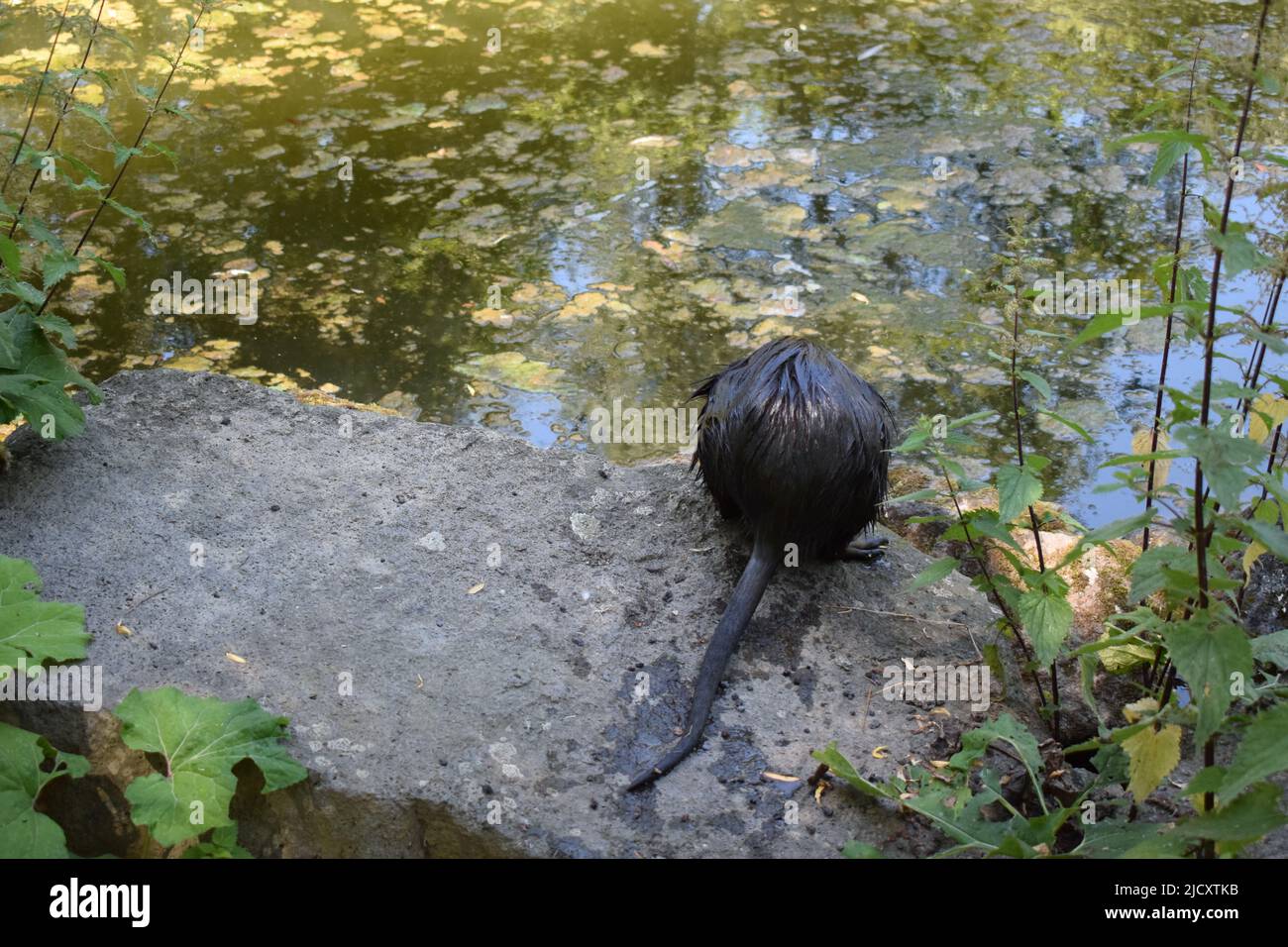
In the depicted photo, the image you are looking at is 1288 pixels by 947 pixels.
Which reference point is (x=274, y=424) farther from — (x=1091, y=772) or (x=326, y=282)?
(x=1091, y=772)

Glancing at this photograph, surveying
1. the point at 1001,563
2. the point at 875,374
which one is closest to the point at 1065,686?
the point at 1001,563

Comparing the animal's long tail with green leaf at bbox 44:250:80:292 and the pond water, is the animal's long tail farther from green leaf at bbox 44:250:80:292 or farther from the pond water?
green leaf at bbox 44:250:80:292

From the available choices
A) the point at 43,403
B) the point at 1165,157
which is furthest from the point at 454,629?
the point at 1165,157

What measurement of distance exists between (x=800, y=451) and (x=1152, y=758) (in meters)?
1.04

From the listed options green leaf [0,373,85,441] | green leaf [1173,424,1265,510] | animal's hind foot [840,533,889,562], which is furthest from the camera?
animal's hind foot [840,533,889,562]

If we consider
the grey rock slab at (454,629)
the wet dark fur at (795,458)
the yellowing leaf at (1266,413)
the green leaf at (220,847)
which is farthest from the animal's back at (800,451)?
the green leaf at (220,847)

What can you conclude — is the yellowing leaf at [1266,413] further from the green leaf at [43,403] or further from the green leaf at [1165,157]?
the green leaf at [43,403]

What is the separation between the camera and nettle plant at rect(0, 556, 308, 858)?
6.73 ft

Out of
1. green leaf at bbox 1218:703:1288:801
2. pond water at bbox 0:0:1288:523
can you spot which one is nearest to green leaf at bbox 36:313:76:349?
pond water at bbox 0:0:1288:523

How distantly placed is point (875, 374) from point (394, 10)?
14.6 ft

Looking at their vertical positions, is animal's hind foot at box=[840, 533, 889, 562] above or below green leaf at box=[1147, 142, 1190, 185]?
below

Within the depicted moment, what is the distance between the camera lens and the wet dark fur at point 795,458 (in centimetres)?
270

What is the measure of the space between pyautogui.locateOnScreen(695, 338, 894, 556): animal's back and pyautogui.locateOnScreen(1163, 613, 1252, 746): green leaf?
3.45 feet

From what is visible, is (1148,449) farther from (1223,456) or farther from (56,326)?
(56,326)
